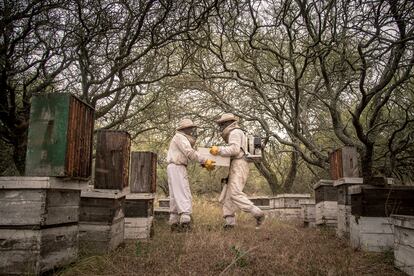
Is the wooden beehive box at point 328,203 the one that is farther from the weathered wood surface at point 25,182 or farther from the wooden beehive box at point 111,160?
the weathered wood surface at point 25,182

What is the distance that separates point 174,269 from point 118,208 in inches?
50.3

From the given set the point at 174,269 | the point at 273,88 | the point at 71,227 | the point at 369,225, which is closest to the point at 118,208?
the point at 71,227

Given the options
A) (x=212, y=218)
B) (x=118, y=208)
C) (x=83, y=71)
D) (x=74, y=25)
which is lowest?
(x=212, y=218)

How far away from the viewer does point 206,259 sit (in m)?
3.91

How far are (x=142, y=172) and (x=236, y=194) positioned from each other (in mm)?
2251

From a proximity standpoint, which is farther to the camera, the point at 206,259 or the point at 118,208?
the point at 118,208

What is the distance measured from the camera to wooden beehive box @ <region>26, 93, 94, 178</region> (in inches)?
130

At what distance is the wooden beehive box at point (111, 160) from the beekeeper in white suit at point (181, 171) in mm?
2272

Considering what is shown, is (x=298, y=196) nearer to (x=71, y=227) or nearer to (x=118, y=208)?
(x=118, y=208)

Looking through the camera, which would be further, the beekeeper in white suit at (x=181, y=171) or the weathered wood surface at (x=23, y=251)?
the beekeeper in white suit at (x=181, y=171)

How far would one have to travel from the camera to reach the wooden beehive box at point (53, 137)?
3297mm

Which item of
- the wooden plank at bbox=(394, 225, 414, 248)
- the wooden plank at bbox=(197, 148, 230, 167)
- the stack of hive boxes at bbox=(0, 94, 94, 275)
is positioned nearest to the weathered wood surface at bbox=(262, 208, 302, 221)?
the wooden plank at bbox=(197, 148, 230, 167)

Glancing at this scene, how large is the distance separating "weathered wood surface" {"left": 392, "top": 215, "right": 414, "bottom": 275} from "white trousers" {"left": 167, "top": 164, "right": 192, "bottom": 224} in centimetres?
383

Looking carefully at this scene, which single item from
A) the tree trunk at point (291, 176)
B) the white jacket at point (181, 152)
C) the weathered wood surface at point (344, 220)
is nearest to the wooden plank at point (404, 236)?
the weathered wood surface at point (344, 220)
